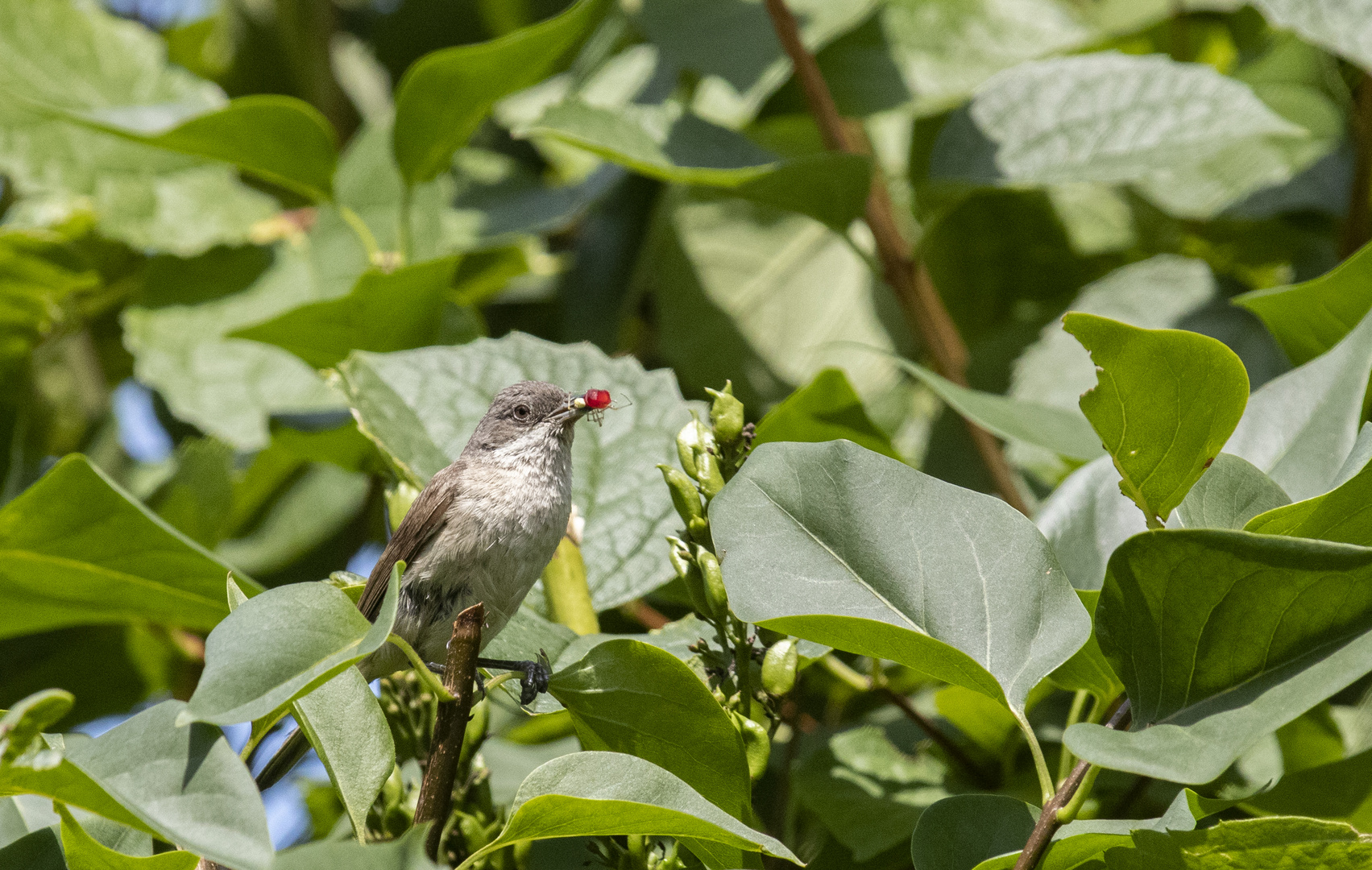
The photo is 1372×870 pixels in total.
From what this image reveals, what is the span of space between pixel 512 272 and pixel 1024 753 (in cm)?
143

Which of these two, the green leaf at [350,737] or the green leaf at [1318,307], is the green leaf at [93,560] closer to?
the green leaf at [350,737]

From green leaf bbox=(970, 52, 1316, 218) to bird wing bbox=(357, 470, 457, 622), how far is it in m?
0.98

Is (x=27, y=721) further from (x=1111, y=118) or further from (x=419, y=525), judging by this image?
(x=1111, y=118)

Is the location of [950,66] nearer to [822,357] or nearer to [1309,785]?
[822,357]

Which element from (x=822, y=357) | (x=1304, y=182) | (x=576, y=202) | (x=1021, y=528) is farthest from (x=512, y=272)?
(x=1021, y=528)

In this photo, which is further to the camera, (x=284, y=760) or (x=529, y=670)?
(x=284, y=760)

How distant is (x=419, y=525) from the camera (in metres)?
1.40

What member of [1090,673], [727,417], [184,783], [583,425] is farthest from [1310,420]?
[184,783]

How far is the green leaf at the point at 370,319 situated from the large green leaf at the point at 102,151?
0.70m

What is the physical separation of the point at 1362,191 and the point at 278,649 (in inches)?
76.1

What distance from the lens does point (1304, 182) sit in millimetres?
2027

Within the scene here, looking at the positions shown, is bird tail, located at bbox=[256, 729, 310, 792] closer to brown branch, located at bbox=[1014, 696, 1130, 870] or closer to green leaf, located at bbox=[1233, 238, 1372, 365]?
brown branch, located at bbox=[1014, 696, 1130, 870]

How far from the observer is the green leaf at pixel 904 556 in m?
0.92

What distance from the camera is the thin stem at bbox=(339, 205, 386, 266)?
6.63ft
